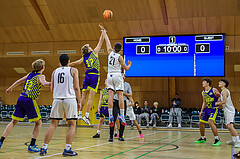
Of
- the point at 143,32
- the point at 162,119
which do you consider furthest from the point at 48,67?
the point at 162,119

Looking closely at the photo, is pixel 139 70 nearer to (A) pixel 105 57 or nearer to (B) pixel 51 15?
(A) pixel 105 57

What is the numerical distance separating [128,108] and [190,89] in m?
11.5

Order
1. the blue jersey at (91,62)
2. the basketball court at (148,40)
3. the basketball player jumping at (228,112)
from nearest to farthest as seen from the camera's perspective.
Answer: the blue jersey at (91,62) < the basketball player jumping at (228,112) < the basketball court at (148,40)

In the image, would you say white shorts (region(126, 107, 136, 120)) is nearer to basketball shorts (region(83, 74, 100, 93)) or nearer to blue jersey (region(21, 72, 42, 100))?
basketball shorts (region(83, 74, 100, 93))

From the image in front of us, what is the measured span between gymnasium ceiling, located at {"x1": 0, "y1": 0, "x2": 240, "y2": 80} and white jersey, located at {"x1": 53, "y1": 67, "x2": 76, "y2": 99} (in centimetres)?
1235

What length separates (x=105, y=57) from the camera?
64.1 feet

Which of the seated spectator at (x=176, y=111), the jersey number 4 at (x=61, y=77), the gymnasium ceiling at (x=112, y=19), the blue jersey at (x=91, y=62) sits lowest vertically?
the seated spectator at (x=176, y=111)

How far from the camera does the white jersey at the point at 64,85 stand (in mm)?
5594

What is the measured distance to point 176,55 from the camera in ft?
55.4

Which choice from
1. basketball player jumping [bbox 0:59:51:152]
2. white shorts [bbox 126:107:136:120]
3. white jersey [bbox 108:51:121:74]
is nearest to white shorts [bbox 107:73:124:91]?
white jersey [bbox 108:51:121:74]

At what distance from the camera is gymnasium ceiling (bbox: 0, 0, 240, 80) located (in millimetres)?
17109

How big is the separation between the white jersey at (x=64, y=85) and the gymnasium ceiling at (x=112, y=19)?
12.4m

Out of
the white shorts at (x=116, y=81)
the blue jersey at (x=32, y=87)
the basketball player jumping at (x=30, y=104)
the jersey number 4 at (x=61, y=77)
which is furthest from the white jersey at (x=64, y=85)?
the white shorts at (x=116, y=81)

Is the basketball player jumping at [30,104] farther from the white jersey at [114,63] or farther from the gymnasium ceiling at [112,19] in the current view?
the gymnasium ceiling at [112,19]
